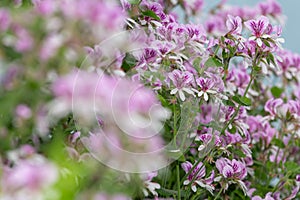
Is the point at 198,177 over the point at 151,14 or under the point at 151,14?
under

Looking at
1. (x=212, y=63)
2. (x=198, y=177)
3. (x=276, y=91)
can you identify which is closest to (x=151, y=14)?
(x=212, y=63)

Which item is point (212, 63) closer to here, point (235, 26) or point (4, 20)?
point (235, 26)

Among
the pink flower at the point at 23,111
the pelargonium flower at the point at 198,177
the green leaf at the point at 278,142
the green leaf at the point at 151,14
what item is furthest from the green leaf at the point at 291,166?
the pink flower at the point at 23,111

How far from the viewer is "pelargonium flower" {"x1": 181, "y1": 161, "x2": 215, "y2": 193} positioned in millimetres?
834

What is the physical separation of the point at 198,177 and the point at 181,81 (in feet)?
0.44

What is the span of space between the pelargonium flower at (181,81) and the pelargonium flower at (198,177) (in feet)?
0.32

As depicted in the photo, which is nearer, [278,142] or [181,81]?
[181,81]

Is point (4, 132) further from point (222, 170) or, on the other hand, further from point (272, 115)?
point (272, 115)

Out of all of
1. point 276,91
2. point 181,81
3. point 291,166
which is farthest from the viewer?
point 276,91

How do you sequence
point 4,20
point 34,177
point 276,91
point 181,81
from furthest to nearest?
point 276,91
point 181,81
point 4,20
point 34,177

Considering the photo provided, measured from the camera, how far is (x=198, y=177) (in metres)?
0.84

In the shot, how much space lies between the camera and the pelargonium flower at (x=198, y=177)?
0.83 meters

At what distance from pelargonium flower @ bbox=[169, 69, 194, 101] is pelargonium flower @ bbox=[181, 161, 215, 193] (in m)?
0.10

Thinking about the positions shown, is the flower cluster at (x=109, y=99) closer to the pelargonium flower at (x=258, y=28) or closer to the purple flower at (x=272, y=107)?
the pelargonium flower at (x=258, y=28)
